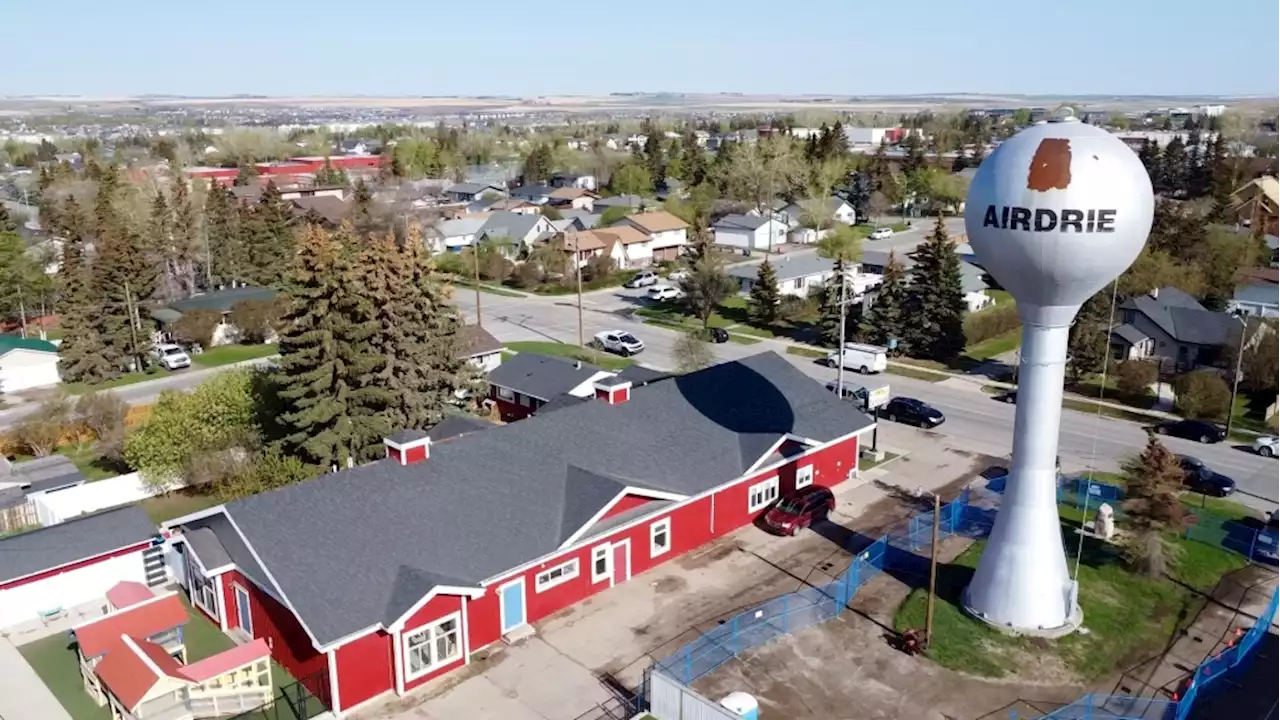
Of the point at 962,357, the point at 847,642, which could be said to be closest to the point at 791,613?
the point at 847,642

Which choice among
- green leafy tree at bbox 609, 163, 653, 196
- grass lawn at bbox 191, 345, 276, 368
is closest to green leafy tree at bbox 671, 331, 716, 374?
grass lawn at bbox 191, 345, 276, 368

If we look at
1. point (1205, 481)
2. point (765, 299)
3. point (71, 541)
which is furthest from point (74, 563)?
point (765, 299)

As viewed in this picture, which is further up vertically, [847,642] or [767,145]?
[767,145]

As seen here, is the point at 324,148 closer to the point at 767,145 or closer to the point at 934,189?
the point at 767,145

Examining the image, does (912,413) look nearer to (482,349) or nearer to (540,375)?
(540,375)

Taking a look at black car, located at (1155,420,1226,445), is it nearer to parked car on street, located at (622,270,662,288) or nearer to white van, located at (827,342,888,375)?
white van, located at (827,342,888,375)

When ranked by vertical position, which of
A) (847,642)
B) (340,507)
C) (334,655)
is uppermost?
(340,507)
